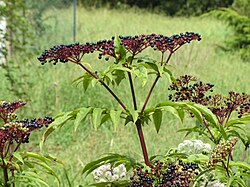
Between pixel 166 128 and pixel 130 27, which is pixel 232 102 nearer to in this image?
pixel 166 128

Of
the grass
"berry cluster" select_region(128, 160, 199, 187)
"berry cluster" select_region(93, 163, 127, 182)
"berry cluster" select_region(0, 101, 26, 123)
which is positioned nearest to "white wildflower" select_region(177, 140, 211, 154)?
"berry cluster" select_region(93, 163, 127, 182)

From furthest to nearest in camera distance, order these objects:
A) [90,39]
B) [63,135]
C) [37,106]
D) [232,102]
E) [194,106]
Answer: [90,39] < [37,106] < [63,135] < [232,102] < [194,106]

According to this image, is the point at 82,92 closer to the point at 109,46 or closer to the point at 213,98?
the point at 213,98

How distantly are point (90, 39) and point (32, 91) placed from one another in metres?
6.21

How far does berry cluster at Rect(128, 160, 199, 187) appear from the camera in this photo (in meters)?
1.90

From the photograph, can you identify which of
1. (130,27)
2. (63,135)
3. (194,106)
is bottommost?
(130,27)

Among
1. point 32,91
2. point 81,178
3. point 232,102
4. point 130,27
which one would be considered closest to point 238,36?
point 130,27

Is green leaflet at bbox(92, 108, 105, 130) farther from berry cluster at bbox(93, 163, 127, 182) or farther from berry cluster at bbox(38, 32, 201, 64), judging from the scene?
berry cluster at bbox(93, 163, 127, 182)

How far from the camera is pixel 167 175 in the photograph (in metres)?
1.93

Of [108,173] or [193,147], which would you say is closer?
[193,147]

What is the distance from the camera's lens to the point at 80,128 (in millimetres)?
6031

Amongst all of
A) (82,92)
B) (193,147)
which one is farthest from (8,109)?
(82,92)

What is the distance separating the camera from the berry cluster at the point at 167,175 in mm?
1896

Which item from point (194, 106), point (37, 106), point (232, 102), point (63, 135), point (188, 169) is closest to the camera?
point (188, 169)
